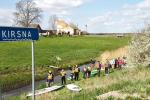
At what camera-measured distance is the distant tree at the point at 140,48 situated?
3331 centimetres

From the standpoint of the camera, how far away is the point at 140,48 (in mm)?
34156

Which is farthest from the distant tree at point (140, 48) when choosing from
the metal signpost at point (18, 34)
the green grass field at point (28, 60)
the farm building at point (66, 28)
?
the farm building at point (66, 28)

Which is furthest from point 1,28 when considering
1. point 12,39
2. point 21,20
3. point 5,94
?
point 21,20

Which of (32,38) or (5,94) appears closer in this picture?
(32,38)

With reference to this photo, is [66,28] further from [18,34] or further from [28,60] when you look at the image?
[18,34]

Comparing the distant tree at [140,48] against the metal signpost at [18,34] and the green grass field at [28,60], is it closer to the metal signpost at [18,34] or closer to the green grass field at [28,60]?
the green grass field at [28,60]

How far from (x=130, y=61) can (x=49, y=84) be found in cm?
694

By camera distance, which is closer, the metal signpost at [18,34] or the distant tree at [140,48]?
the metal signpost at [18,34]

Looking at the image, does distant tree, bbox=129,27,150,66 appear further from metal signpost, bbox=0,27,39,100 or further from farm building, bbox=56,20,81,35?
farm building, bbox=56,20,81,35

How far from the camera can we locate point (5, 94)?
105ft

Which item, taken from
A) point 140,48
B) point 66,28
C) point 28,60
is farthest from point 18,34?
point 66,28

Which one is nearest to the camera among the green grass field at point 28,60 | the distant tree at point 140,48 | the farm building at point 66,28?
the distant tree at point 140,48

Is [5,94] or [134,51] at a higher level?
[134,51]

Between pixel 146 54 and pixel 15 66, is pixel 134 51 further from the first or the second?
pixel 15 66
